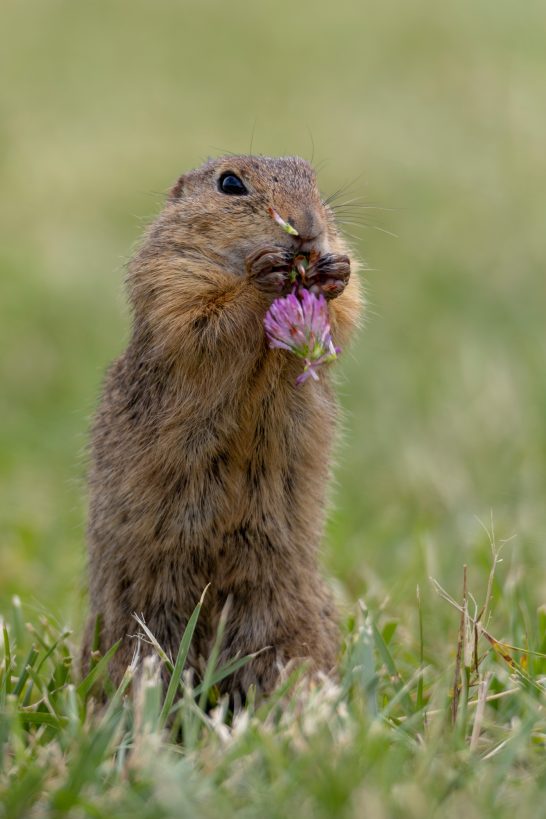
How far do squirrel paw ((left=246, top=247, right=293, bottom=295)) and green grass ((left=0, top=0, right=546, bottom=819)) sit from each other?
864 millimetres

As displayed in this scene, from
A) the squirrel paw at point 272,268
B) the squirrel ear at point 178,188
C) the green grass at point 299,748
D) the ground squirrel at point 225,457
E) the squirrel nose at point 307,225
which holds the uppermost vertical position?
the squirrel ear at point 178,188

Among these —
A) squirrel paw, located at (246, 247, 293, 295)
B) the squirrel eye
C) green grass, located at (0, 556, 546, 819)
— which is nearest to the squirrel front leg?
squirrel paw, located at (246, 247, 293, 295)

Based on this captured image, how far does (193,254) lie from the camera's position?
474 cm

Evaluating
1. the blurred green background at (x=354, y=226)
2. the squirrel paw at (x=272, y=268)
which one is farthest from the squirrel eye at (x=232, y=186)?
the blurred green background at (x=354, y=226)

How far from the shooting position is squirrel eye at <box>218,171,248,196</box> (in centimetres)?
482

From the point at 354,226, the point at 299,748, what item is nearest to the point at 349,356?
the point at 299,748

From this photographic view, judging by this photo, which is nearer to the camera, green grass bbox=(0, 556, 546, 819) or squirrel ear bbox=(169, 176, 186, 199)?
green grass bbox=(0, 556, 546, 819)

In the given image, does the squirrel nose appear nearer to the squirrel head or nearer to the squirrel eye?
the squirrel head

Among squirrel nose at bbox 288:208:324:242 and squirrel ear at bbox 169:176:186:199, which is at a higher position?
squirrel ear at bbox 169:176:186:199

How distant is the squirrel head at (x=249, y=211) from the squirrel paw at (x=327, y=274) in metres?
0.06

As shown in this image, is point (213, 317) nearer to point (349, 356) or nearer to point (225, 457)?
point (225, 457)

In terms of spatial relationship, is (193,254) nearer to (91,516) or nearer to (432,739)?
A: (91,516)

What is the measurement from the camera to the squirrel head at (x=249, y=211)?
4488 mm

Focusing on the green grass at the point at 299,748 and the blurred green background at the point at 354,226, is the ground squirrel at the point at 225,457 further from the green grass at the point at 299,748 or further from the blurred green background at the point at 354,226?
the blurred green background at the point at 354,226
